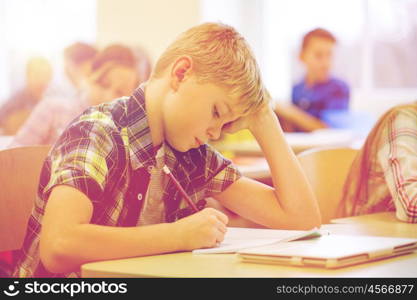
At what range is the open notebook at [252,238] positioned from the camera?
4.23 ft

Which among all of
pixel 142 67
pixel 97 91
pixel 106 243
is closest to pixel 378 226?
pixel 106 243

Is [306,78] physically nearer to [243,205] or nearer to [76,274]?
[243,205]

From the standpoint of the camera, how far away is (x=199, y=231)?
4.25ft

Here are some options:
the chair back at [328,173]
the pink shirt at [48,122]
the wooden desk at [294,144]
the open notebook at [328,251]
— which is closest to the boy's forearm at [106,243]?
the open notebook at [328,251]

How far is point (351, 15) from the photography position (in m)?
6.56

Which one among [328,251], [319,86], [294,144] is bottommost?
[294,144]

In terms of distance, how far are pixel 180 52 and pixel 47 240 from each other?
1.48 feet

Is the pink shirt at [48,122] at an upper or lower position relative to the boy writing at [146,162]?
lower

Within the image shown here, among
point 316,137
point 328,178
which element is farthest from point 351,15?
point 328,178

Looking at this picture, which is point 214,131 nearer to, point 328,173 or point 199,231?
point 199,231

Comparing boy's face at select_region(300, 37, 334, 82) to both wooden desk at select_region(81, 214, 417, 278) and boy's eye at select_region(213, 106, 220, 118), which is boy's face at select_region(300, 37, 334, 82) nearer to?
boy's eye at select_region(213, 106, 220, 118)

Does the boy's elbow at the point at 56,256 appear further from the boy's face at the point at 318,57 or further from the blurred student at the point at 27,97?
the boy's face at the point at 318,57

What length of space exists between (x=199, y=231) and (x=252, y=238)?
163 millimetres

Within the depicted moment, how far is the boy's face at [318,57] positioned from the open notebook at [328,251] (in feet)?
15.8
